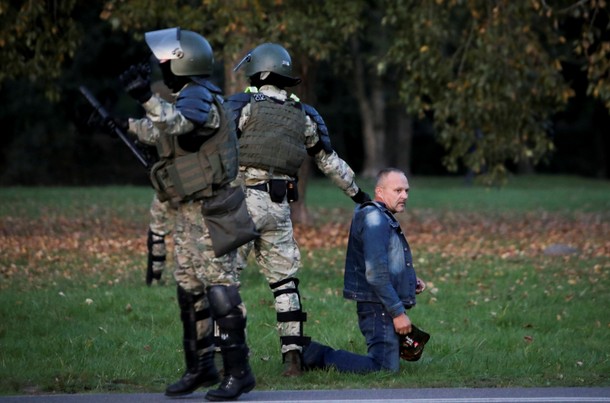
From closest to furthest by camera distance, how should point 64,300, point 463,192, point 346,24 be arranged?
point 64,300 → point 346,24 → point 463,192

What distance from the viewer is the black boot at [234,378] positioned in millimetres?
7156

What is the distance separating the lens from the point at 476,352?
31.0 feet

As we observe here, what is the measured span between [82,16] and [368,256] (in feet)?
105

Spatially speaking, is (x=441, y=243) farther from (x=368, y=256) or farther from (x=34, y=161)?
(x=34, y=161)

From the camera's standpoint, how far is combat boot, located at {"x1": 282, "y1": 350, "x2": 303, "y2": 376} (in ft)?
27.1

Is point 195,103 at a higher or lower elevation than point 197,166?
higher

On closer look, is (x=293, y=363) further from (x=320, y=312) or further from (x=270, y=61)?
(x=320, y=312)

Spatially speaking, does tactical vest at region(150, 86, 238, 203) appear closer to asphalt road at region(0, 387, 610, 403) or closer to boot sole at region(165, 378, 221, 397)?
boot sole at region(165, 378, 221, 397)

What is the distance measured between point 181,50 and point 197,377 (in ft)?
6.11

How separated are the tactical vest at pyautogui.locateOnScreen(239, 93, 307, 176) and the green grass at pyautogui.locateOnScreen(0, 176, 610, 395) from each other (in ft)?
4.58

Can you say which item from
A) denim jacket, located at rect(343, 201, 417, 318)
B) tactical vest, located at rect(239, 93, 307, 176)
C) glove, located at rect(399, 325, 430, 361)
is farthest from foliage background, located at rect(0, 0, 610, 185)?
glove, located at rect(399, 325, 430, 361)

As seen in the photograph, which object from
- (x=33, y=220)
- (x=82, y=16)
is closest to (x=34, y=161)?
(x=82, y=16)

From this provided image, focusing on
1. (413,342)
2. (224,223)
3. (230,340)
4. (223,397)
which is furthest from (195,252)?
(413,342)

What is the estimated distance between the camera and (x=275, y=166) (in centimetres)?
842
